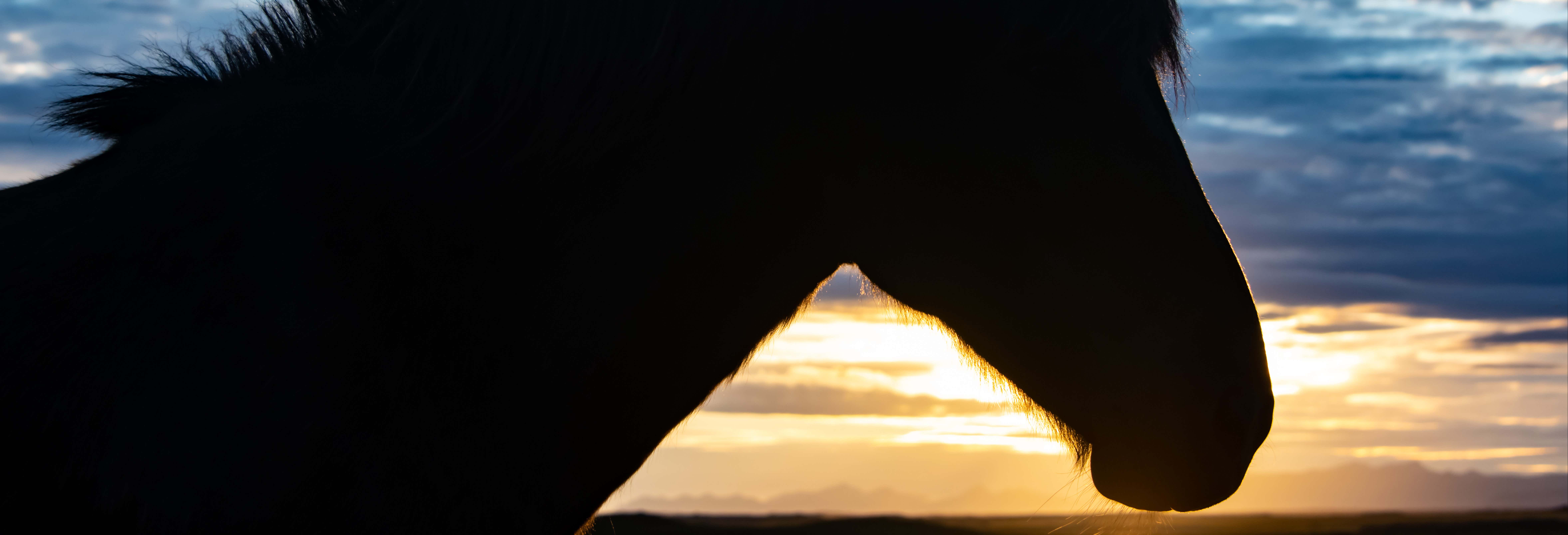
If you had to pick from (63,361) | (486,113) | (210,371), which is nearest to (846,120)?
(486,113)

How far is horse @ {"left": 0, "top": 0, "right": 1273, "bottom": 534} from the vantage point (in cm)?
164

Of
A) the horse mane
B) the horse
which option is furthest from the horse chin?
the horse mane

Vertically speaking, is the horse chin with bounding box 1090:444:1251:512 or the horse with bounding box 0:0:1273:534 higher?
the horse with bounding box 0:0:1273:534

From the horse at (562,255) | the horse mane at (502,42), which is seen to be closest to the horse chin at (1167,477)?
the horse at (562,255)

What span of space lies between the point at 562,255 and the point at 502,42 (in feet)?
1.38

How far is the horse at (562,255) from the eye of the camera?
1.64 meters

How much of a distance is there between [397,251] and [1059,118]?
49.6 inches

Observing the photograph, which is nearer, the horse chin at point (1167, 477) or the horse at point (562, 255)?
the horse at point (562, 255)

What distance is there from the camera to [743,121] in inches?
71.9

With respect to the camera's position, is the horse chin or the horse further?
the horse chin

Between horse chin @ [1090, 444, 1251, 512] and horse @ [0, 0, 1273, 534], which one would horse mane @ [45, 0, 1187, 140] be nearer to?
horse @ [0, 0, 1273, 534]

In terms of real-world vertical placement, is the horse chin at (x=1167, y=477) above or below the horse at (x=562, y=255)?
below

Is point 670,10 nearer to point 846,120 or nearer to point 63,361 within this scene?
point 846,120

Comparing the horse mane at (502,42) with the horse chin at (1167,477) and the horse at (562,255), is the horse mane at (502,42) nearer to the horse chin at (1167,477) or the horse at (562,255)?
the horse at (562,255)
